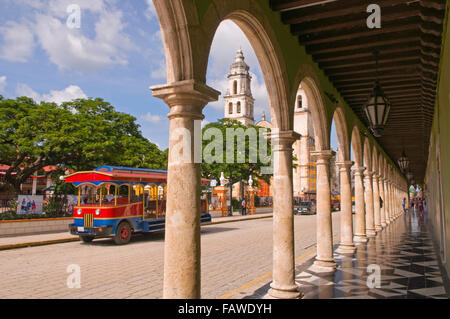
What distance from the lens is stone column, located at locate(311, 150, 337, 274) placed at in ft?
24.0

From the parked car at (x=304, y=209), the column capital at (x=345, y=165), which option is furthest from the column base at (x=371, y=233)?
the parked car at (x=304, y=209)

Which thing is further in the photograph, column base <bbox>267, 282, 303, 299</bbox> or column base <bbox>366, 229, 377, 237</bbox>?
column base <bbox>366, 229, 377, 237</bbox>

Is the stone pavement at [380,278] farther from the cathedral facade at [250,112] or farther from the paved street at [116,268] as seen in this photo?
the cathedral facade at [250,112]

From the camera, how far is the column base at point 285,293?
5.03 meters

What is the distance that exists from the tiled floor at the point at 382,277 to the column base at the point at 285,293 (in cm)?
28

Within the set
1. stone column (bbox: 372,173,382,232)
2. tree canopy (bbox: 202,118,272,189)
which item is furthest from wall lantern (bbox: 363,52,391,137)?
tree canopy (bbox: 202,118,272,189)

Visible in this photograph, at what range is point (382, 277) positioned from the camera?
6652 mm

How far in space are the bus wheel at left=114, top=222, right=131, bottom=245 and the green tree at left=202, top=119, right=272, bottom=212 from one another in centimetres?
1821

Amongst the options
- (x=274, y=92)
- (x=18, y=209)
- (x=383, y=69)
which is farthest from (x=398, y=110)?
(x=18, y=209)

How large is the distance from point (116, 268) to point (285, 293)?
4.16m

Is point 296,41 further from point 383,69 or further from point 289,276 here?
point 289,276

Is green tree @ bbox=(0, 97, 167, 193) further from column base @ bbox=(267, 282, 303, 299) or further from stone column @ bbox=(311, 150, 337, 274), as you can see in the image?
column base @ bbox=(267, 282, 303, 299)

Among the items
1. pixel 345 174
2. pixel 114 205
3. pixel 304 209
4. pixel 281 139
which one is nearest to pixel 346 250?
pixel 345 174
